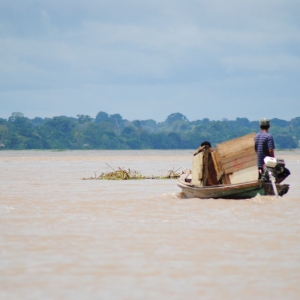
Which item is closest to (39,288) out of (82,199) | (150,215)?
(150,215)

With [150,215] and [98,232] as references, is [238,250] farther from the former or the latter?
[150,215]

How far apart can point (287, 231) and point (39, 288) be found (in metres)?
4.60

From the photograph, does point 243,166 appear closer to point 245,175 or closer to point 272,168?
point 245,175

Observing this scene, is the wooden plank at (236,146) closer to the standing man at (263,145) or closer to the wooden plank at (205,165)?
the standing man at (263,145)

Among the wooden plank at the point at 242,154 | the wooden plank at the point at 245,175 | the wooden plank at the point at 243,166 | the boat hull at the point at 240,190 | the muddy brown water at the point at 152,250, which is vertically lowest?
the muddy brown water at the point at 152,250

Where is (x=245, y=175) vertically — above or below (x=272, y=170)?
below

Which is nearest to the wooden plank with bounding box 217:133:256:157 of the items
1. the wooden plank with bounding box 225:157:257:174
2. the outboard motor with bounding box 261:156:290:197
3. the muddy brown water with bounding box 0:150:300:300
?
the wooden plank with bounding box 225:157:257:174

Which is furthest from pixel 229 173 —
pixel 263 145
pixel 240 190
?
pixel 263 145

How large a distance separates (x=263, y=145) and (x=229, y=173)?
99 cm

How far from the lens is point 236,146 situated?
13.9 m

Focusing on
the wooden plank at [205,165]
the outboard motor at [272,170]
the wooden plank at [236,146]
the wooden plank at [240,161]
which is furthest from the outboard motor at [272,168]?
the wooden plank at [205,165]

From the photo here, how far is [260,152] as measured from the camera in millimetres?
13586

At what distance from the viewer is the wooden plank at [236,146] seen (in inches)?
547

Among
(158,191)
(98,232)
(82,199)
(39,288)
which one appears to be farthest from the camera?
(158,191)
